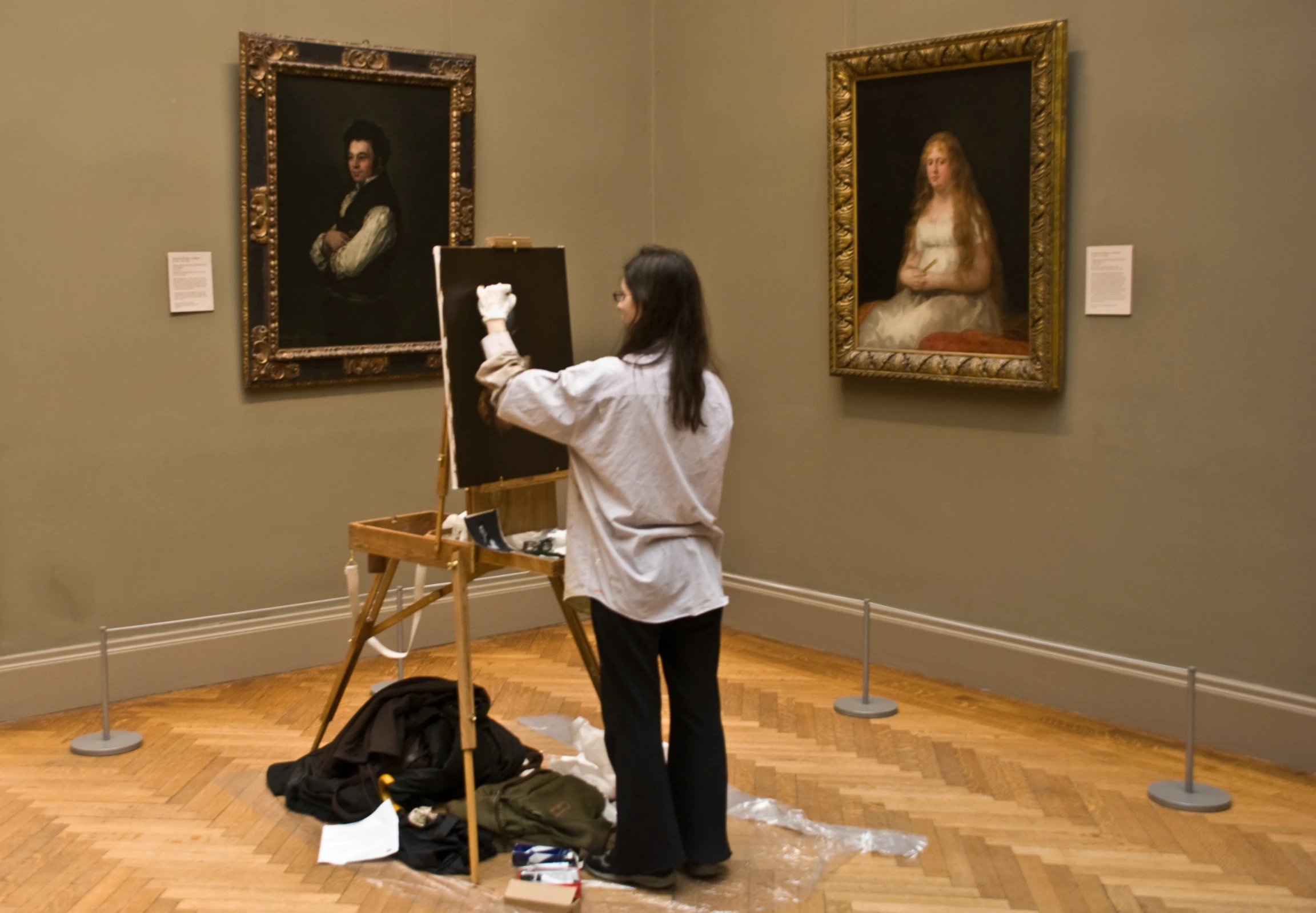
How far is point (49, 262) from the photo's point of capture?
5504 millimetres

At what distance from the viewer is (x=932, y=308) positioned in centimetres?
598

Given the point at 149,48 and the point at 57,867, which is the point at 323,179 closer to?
the point at 149,48

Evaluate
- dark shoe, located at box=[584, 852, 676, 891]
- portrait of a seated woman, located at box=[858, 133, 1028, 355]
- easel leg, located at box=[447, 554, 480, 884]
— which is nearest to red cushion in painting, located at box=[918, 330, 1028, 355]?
portrait of a seated woman, located at box=[858, 133, 1028, 355]

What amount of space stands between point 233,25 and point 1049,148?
11.3 feet

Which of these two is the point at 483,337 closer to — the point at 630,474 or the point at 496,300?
the point at 496,300

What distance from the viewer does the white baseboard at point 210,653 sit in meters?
5.59

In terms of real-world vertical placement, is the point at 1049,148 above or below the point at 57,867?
above

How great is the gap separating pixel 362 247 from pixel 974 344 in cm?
275

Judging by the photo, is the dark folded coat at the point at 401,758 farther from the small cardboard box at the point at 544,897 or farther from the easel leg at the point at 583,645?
the small cardboard box at the point at 544,897

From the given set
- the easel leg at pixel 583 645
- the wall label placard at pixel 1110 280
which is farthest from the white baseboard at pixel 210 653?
the wall label placard at pixel 1110 280

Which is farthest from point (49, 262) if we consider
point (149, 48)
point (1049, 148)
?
point (1049, 148)

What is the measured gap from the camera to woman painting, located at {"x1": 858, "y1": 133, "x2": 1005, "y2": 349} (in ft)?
18.9

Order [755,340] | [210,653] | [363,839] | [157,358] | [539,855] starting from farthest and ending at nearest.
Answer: [755,340] → [210,653] → [157,358] → [363,839] → [539,855]

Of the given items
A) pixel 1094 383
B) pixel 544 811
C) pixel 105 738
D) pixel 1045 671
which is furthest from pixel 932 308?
pixel 105 738
